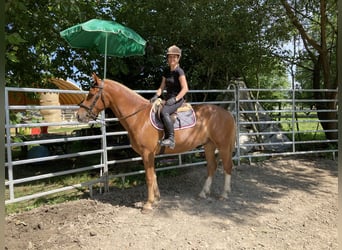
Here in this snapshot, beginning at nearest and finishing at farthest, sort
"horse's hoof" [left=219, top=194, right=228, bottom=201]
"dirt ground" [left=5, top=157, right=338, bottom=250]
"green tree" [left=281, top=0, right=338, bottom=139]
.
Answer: "dirt ground" [left=5, top=157, right=338, bottom=250] → "horse's hoof" [left=219, top=194, right=228, bottom=201] → "green tree" [left=281, top=0, right=338, bottom=139]

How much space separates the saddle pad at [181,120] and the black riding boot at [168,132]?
143 millimetres

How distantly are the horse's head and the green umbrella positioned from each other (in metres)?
0.78

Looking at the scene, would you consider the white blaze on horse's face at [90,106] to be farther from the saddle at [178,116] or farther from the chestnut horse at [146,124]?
the saddle at [178,116]

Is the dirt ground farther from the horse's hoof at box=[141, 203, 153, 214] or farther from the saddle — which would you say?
the saddle

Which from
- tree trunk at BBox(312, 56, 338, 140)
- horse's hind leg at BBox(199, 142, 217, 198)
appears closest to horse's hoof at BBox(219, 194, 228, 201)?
horse's hind leg at BBox(199, 142, 217, 198)

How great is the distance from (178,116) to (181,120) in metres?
0.08

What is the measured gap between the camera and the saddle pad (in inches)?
181

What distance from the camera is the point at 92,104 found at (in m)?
4.36

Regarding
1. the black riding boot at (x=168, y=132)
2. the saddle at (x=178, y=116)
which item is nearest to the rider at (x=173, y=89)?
the black riding boot at (x=168, y=132)

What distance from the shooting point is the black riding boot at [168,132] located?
176 inches

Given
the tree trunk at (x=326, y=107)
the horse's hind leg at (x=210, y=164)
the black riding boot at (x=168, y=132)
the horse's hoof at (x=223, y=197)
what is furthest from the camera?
the tree trunk at (x=326, y=107)

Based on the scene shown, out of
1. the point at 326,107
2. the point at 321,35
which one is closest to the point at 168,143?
the point at 321,35

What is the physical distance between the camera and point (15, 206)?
16.7ft

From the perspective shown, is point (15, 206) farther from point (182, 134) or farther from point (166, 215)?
point (182, 134)
